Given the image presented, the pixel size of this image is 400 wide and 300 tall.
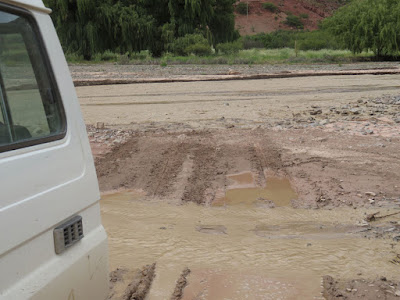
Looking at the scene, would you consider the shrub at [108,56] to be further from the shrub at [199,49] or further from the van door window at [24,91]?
the van door window at [24,91]

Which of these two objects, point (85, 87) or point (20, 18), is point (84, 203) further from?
point (85, 87)

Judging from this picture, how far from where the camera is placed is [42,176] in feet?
7.48

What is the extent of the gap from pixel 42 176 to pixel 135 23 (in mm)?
37560

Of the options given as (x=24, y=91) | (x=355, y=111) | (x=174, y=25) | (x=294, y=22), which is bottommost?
(x=355, y=111)

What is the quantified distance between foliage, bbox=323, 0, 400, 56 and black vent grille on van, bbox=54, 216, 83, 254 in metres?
34.5

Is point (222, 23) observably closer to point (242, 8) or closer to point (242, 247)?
point (242, 247)

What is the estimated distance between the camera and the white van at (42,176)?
6.81ft

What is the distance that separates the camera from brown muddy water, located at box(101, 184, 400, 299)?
4.46 meters

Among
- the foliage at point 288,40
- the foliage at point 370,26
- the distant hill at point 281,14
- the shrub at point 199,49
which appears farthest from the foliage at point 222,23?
the distant hill at point 281,14

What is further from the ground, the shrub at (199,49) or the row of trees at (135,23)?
the row of trees at (135,23)

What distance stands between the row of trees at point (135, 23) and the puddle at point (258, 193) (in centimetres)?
3197

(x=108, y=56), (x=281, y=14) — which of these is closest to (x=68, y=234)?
(x=108, y=56)

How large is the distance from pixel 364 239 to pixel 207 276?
6.44 feet

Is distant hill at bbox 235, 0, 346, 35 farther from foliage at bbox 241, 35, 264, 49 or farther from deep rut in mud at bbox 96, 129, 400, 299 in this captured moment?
deep rut in mud at bbox 96, 129, 400, 299
